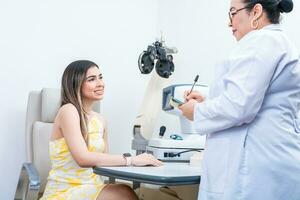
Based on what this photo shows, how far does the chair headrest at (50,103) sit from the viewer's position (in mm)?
1892

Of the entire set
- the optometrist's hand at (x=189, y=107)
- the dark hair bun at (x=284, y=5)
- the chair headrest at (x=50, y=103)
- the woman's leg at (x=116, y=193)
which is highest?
the dark hair bun at (x=284, y=5)

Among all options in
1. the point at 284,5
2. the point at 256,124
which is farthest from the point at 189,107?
the point at 284,5

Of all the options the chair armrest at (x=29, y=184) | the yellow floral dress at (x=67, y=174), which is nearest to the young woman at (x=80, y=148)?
the yellow floral dress at (x=67, y=174)

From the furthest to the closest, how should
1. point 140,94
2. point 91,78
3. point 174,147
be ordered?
1. point 140,94
2. point 91,78
3. point 174,147

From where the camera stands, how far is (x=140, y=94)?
279 centimetres

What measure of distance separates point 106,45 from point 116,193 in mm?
1358

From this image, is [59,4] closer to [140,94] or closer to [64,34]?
[64,34]

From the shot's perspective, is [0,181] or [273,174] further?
[0,181]

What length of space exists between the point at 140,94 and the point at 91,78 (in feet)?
3.25

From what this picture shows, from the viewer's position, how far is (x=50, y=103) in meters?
1.90

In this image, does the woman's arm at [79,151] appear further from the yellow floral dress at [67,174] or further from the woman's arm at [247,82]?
the woman's arm at [247,82]

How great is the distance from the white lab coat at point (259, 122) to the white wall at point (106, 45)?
891mm

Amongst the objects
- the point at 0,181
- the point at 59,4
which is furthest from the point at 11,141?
the point at 59,4

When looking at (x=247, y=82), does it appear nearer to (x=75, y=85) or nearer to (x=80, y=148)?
(x=80, y=148)
